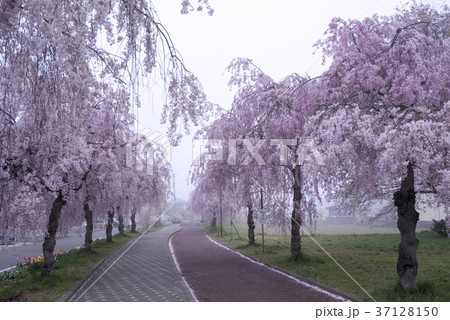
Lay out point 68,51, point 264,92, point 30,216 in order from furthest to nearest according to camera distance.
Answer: point 264,92, point 30,216, point 68,51

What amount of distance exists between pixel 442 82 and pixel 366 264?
8154 millimetres

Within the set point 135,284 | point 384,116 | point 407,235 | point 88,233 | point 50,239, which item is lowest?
point 135,284

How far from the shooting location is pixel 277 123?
13.2 meters

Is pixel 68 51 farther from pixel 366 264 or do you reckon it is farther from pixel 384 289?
pixel 366 264

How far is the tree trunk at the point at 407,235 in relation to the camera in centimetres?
809

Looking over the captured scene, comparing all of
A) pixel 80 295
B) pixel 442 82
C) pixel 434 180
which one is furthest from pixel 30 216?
pixel 442 82

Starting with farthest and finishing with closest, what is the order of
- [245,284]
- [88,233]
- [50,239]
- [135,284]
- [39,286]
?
[88,233] → [50,239] → [135,284] → [245,284] → [39,286]

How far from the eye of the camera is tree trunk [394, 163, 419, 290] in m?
8.09

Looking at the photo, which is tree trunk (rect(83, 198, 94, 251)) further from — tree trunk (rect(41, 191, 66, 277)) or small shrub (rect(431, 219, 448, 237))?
small shrub (rect(431, 219, 448, 237))

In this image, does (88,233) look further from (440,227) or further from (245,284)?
(440,227)

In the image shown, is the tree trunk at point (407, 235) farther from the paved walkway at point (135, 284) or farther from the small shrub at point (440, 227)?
the small shrub at point (440, 227)

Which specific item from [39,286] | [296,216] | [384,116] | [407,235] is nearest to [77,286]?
[39,286]

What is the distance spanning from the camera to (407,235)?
27.5 ft

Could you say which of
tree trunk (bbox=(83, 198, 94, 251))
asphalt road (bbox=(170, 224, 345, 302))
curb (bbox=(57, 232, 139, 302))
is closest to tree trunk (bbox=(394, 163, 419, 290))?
asphalt road (bbox=(170, 224, 345, 302))
